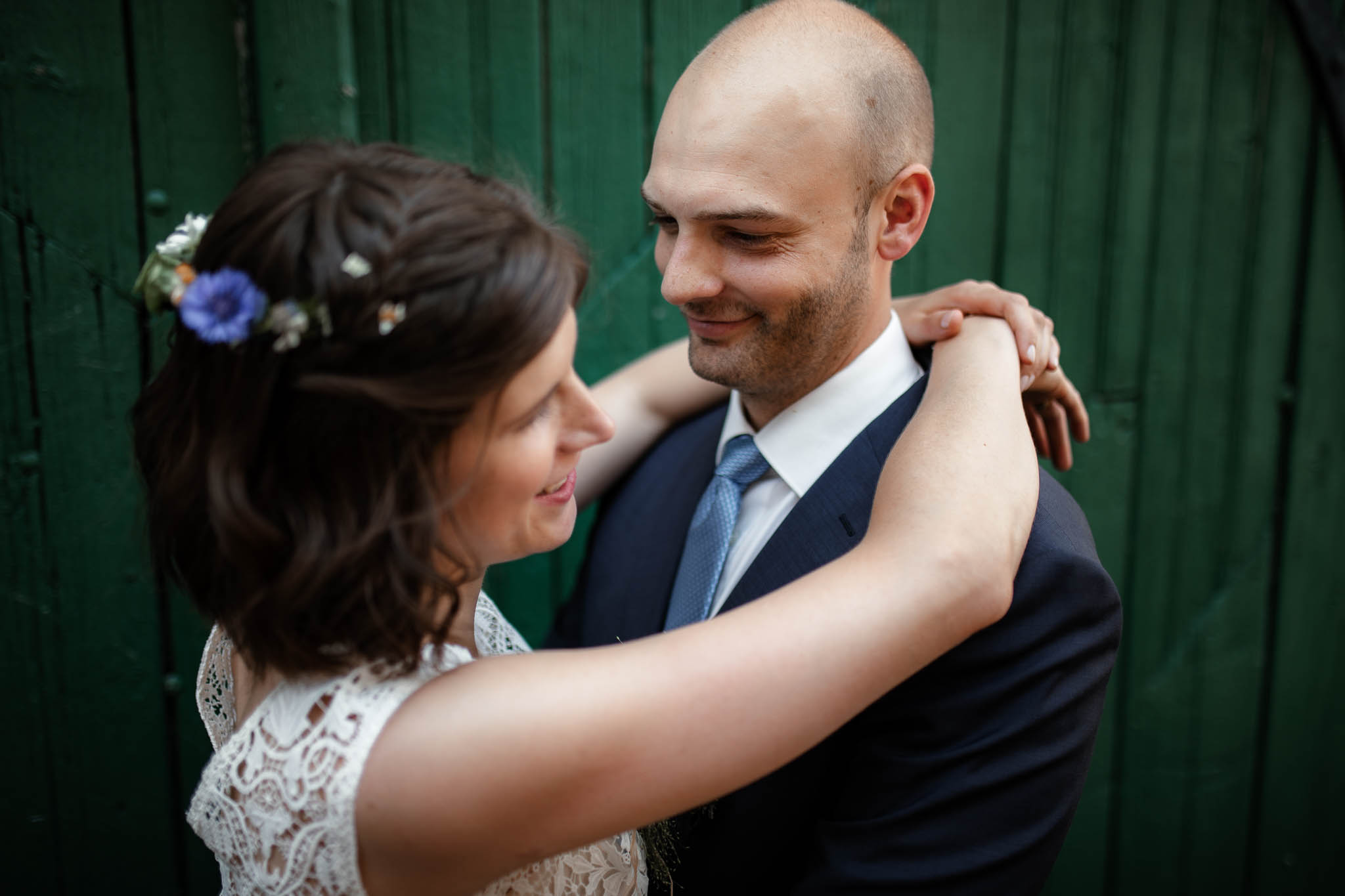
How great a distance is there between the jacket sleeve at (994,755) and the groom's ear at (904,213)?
68 centimetres

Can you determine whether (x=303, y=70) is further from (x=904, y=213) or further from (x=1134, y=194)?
(x=1134, y=194)

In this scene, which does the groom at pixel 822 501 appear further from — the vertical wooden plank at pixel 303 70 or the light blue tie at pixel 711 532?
the vertical wooden plank at pixel 303 70

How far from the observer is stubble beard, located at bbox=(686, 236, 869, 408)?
1.60 metres

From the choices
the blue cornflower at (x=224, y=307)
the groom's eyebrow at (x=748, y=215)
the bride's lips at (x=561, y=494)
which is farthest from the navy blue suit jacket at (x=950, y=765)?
the blue cornflower at (x=224, y=307)

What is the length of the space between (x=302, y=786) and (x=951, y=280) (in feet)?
6.31

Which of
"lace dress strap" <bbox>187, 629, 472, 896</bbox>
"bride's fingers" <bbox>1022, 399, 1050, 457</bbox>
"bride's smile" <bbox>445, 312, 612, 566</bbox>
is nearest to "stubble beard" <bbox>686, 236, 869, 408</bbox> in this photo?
"bride's fingers" <bbox>1022, 399, 1050, 457</bbox>

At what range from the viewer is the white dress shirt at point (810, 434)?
1.61 metres

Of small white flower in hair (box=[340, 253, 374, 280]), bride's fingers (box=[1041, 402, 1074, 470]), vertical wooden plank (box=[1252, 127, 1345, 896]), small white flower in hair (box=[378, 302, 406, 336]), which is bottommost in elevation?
vertical wooden plank (box=[1252, 127, 1345, 896])

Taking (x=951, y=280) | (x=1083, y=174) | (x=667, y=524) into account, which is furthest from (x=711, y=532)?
(x=1083, y=174)

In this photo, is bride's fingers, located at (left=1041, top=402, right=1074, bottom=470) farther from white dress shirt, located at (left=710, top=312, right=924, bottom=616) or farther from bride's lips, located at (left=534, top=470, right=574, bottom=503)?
bride's lips, located at (left=534, top=470, right=574, bottom=503)

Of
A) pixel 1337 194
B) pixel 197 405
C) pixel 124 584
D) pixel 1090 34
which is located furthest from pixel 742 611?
pixel 1337 194

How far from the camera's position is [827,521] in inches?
56.9

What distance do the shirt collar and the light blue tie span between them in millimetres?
47

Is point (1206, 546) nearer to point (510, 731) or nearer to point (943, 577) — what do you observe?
point (943, 577)
